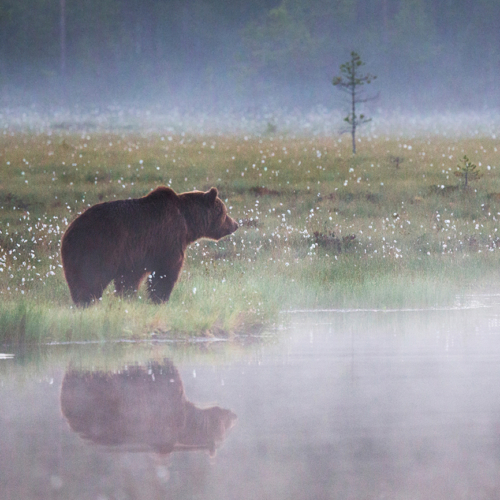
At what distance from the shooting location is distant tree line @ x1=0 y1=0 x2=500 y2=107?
80125 millimetres

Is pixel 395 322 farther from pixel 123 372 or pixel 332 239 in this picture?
pixel 332 239

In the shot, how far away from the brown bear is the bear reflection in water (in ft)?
7.97

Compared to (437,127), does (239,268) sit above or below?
below

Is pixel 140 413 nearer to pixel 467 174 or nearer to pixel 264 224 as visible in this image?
pixel 264 224

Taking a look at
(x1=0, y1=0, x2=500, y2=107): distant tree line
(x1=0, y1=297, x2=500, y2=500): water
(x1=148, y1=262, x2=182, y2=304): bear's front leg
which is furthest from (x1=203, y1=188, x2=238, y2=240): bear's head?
(x1=0, y1=0, x2=500, y2=107): distant tree line

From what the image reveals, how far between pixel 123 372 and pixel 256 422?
7.04 ft

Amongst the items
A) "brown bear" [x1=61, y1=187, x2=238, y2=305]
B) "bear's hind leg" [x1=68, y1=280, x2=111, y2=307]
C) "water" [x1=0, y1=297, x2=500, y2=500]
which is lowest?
"water" [x1=0, y1=297, x2=500, y2=500]

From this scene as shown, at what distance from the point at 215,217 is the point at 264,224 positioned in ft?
30.5

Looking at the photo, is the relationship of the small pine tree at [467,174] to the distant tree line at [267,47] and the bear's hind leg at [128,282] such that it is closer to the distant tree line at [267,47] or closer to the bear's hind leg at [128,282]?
the bear's hind leg at [128,282]

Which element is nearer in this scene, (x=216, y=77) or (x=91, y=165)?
(x=91, y=165)

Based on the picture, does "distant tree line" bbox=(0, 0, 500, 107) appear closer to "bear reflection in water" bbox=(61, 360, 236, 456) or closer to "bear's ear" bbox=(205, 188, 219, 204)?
"bear's ear" bbox=(205, 188, 219, 204)

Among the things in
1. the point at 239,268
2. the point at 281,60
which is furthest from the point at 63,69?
the point at 239,268

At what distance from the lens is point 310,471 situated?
18.0 ft

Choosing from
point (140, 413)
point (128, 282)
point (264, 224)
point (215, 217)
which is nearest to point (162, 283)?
point (128, 282)
